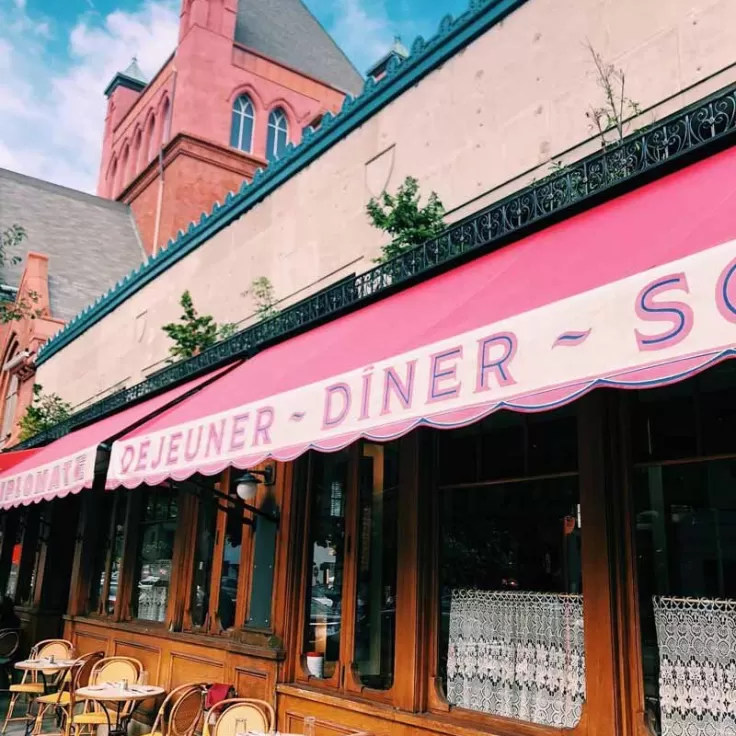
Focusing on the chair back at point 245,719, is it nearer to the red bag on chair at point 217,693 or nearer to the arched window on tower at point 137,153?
the red bag on chair at point 217,693

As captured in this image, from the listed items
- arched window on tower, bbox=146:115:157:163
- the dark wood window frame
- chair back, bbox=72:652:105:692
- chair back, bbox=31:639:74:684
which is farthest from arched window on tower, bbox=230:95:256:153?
the dark wood window frame

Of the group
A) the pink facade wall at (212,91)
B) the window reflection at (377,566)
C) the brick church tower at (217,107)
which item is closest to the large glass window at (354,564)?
the window reflection at (377,566)

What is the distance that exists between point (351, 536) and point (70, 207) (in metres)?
26.3

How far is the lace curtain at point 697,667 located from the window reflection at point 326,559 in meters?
2.84

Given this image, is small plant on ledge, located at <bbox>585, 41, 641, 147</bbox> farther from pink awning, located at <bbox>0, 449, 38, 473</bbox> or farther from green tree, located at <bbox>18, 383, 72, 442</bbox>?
green tree, located at <bbox>18, 383, 72, 442</bbox>

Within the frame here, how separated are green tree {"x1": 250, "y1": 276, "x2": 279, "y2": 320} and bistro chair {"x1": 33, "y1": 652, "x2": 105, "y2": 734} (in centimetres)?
441

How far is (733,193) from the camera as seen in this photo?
3152mm

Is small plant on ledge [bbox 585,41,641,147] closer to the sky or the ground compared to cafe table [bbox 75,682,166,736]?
closer to the sky

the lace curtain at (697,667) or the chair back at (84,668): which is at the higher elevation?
the lace curtain at (697,667)

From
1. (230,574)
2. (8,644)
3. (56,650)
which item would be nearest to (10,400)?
(8,644)

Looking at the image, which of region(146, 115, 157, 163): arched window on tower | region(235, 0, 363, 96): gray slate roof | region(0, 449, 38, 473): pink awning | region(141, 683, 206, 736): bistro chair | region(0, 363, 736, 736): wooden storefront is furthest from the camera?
region(235, 0, 363, 96): gray slate roof

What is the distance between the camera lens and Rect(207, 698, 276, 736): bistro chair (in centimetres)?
558

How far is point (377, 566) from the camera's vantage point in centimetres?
586

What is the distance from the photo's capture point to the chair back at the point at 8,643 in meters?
10.6
